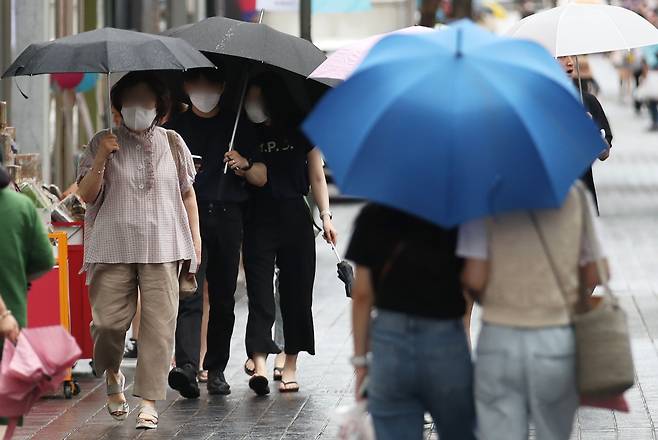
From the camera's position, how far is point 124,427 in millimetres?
8625

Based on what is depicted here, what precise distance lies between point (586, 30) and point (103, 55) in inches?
108

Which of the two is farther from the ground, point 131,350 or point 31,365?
point 31,365

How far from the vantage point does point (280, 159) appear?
31.3 feet

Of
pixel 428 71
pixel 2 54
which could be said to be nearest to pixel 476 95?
pixel 428 71

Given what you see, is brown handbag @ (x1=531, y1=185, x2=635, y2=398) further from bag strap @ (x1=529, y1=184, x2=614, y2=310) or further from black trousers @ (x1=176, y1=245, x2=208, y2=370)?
black trousers @ (x1=176, y1=245, x2=208, y2=370)

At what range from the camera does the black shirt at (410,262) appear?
502cm

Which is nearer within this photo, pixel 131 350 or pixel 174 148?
pixel 174 148

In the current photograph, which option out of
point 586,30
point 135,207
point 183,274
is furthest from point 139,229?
point 586,30

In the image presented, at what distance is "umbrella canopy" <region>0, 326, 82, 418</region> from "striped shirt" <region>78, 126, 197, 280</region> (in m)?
2.28

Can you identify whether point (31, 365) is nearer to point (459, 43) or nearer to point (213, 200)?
point (459, 43)

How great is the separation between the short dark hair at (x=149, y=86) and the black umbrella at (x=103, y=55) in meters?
0.09

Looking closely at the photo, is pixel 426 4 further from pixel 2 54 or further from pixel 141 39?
pixel 141 39

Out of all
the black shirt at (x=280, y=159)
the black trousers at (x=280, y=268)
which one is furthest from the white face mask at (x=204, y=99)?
the black trousers at (x=280, y=268)

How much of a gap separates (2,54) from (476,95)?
35.1 ft
